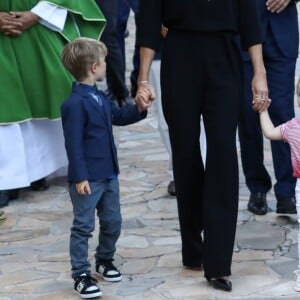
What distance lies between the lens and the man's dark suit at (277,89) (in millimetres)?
5926

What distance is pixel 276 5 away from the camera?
230 inches

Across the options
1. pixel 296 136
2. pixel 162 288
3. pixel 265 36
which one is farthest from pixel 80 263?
pixel 265 36

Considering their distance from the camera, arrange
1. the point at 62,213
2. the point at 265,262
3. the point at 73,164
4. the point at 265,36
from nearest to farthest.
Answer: the point at 73,164 < the point at 265,262 < the point at 265,36 < the point at 62,213

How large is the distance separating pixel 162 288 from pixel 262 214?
1.30 metres

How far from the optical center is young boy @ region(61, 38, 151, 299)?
15.9ft

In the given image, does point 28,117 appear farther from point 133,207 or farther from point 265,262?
point 265,262

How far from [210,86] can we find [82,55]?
624 millimetres

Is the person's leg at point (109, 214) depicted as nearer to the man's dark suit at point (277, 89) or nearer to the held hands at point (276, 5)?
the man's dark suit at point (277, 89)

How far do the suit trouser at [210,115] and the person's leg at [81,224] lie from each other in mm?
470

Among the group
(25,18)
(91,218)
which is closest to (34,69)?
(25,18)

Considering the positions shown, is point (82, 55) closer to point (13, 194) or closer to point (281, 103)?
point (281, 103)

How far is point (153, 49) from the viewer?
196 inches

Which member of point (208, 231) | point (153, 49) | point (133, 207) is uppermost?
point (153, 49)

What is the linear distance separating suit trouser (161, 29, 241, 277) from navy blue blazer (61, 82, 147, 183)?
22 cm
